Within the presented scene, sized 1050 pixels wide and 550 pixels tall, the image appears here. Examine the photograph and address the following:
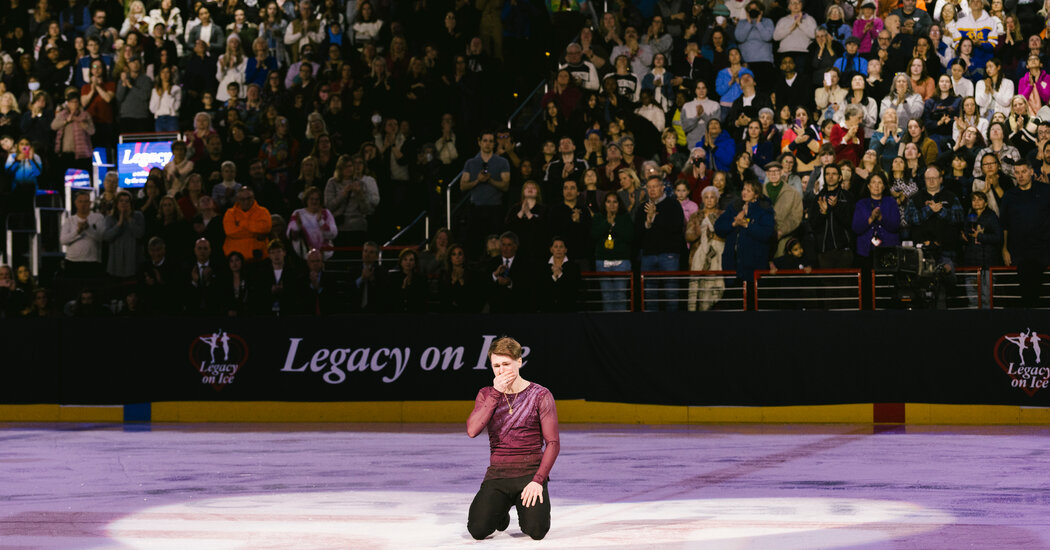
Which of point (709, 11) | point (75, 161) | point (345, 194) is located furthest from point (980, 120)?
point (75, 161)

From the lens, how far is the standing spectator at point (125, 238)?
20.1m

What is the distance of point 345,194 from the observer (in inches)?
779

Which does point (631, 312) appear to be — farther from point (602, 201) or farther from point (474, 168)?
point (474, 168)

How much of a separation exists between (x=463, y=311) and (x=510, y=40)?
6502 millimetres

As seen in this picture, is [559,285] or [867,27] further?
[867,27]

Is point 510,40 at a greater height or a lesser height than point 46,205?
greater

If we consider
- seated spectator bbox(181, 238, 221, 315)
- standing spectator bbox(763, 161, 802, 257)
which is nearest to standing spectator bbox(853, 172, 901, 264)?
standing spectator bbox(763, 161, 802, 257)

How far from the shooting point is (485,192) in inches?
763

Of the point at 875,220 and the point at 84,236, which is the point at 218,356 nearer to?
the point at 84,236

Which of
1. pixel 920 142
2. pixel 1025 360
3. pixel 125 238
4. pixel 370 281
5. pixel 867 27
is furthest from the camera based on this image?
pixel 867 27

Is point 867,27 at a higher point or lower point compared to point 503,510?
higher

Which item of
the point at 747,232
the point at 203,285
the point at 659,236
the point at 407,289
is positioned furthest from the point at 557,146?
the point at 203,285

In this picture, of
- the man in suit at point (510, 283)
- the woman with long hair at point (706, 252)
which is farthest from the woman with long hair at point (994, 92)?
the man in suit at point (510, 283)

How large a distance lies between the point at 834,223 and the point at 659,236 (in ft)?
7.29
